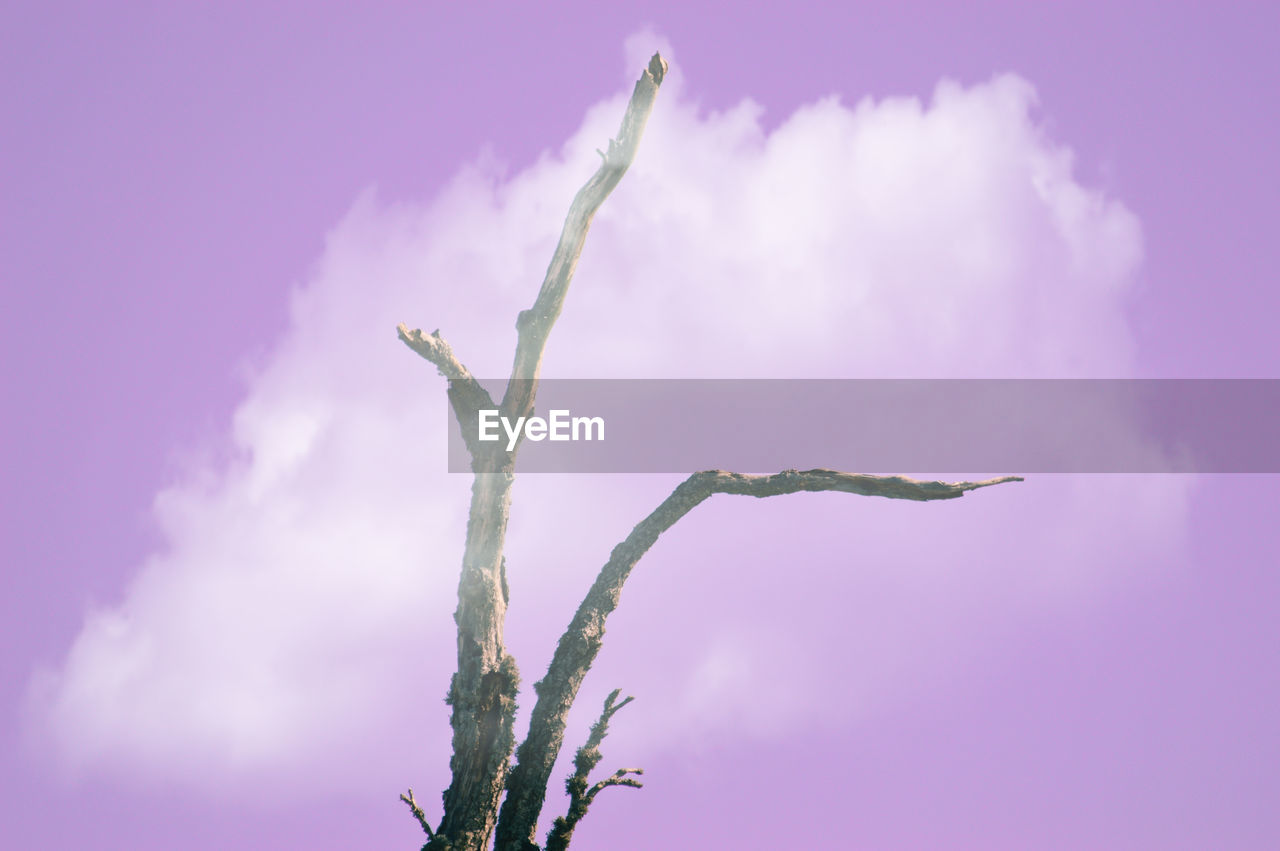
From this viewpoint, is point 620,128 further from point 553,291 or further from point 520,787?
point 520,787

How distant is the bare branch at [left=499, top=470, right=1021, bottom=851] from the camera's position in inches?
392

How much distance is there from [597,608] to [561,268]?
3604 millimetres

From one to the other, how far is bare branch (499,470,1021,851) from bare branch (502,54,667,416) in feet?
6.16

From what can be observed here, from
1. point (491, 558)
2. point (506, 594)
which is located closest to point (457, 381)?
point (491, 558)

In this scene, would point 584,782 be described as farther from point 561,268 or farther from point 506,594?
point 561,268

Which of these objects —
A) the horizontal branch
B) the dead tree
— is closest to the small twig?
the dead tree

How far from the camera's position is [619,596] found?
403 inches

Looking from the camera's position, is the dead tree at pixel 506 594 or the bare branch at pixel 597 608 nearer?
the dead tree at pixel 506 594

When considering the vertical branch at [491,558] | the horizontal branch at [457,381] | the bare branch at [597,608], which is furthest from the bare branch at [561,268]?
the bare branch at [597,608]

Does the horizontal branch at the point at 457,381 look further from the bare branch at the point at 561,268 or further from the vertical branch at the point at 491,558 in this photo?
the bare branch at the point at 561,268

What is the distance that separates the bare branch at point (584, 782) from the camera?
10078 mm

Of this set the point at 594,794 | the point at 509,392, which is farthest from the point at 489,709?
the point at 509,392

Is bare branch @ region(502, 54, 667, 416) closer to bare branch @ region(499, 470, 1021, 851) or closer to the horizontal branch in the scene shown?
the horizontal branch

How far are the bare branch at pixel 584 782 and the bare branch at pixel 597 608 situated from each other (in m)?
0.27
